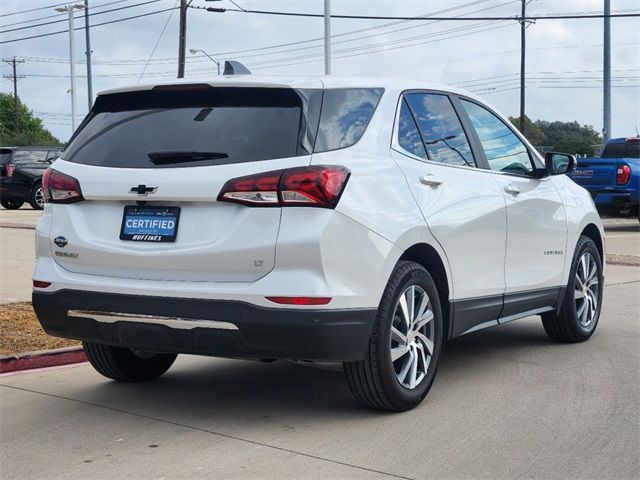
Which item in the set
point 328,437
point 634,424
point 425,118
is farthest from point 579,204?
point 328,437

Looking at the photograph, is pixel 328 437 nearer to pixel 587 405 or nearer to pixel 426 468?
pixel 426 468

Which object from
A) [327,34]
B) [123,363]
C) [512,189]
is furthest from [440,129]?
[327,34]

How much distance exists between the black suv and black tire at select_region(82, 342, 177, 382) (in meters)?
23.9

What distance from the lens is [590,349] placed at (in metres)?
7.32

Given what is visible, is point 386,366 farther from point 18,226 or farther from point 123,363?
point 18,226

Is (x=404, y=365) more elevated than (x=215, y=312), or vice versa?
(x=215, y=312)

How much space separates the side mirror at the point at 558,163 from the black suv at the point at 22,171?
78.5 feet

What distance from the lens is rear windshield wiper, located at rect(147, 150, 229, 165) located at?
4.93 meters

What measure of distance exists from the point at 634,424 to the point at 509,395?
33.5 inches

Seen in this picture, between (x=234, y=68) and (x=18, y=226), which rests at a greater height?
(x=234, y=68)

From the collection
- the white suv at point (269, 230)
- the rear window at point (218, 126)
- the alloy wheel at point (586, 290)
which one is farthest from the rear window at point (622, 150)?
the rear window at point (218, 126)

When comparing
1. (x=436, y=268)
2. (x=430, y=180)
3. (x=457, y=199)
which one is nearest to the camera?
(x=430, y=180)

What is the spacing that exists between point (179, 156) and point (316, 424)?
5.26ft

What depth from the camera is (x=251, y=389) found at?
19.6 feet
